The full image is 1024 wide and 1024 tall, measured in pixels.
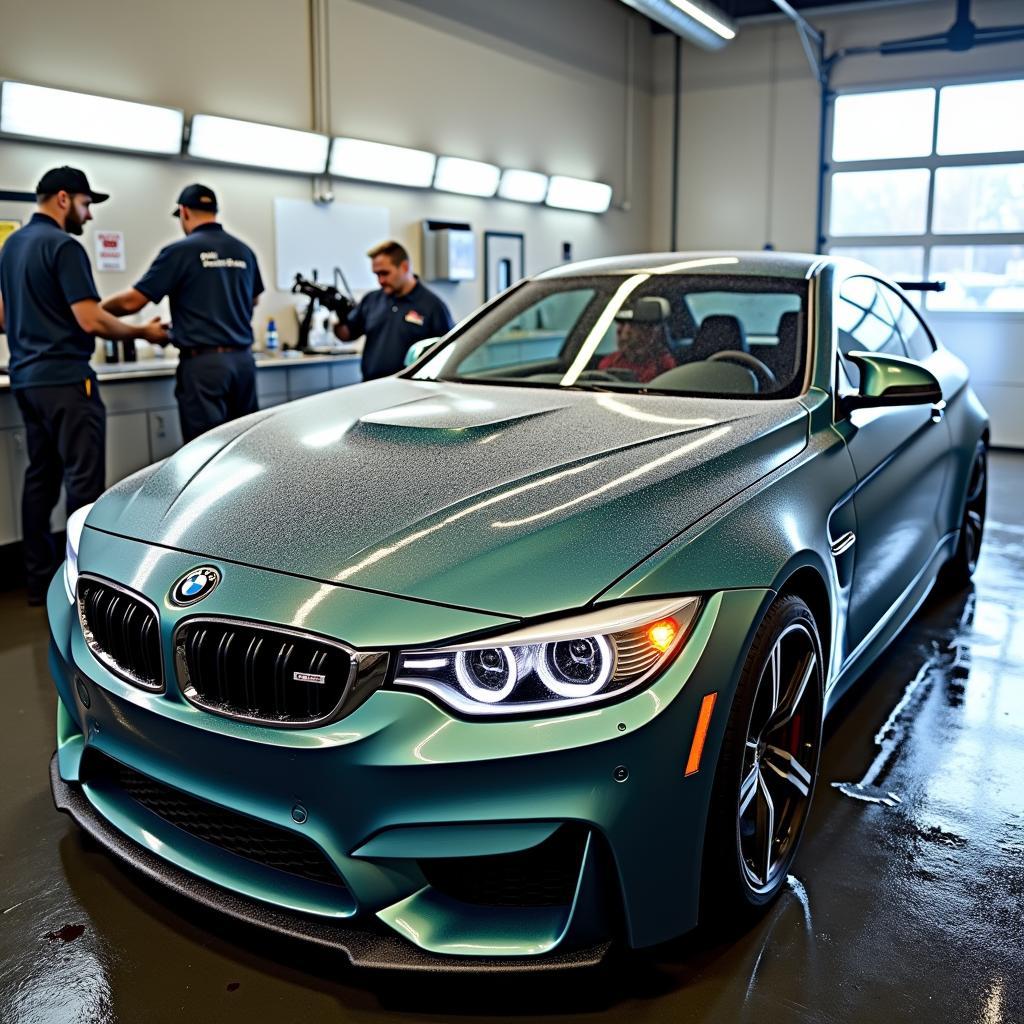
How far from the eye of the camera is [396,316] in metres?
5.32

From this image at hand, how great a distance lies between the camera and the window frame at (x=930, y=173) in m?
8.20

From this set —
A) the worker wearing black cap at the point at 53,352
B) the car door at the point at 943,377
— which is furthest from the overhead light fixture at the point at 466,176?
the car door at the point at 943,377

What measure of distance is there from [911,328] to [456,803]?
257 cm

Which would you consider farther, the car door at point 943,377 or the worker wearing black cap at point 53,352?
the worker wearing black cap at point 53,352

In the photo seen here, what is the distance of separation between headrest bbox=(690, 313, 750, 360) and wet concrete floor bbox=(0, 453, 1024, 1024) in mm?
1049

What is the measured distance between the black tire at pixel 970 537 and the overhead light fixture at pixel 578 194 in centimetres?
515

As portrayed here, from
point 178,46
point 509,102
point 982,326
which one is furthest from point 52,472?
point 982,326

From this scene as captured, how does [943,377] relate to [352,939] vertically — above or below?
above

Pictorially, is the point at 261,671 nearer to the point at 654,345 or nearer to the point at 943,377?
the point at 654,345

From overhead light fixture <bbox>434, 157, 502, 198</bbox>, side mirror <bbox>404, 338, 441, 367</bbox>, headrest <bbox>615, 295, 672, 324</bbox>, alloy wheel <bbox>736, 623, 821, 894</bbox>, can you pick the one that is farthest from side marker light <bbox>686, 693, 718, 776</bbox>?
overhead light fixture <bbox>434, 157, 502, 198</bbox>

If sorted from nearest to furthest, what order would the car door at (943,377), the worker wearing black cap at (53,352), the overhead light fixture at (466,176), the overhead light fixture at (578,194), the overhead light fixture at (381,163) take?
the car door at (943,377)
the worker wearing black cap at (53,352)
the overhead light fixture at (381,163)
the overhead light fixture at (466,176)
the overhead light fixture at (578,194)

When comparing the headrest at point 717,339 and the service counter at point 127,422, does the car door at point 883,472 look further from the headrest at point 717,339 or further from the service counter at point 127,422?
the service counter at point 127,422

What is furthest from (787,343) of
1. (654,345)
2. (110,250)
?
(110,250)

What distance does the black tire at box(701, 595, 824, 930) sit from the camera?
65.5 inches
